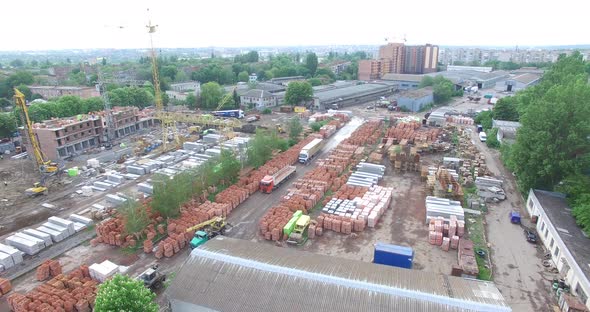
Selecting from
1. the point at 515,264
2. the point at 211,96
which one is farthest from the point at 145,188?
the point at 211,96

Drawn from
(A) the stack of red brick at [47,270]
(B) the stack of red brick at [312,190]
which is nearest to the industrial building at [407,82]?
(B) the stack of red brick at [312,190]

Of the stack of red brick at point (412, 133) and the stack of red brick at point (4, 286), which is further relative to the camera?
the stack of red brick at point (412, 133)

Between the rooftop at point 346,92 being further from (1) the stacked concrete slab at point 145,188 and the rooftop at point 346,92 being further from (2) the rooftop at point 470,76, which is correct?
(1) the stacked concrete slab at point 145,188

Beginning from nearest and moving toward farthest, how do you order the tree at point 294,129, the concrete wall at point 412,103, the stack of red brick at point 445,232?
the stack of red brick at point 445,232
the tree at point 294,129
the concrete wall at point 412,103

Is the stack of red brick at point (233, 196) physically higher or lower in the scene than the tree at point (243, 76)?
lower

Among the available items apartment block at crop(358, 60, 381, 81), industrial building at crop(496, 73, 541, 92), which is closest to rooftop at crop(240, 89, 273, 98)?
apartment block at crop(358, 60, 381, 81)

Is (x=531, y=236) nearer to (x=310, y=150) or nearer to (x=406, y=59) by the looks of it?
(x=310, y=150)

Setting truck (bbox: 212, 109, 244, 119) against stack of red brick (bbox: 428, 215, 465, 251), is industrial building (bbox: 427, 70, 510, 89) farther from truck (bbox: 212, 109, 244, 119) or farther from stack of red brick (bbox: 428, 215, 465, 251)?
stack of red brick (bbox: 428, 215, 465, 251)
